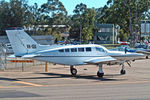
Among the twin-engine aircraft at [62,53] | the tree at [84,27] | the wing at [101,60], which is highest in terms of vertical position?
the tree at [84,27]

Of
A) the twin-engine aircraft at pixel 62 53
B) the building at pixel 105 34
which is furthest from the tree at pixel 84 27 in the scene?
the twin-engine aircraft at pixel 62 53

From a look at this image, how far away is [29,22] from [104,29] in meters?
23.3

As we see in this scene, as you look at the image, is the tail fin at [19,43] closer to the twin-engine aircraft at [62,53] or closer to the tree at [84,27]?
the twin-engine aircraft at [62,53]

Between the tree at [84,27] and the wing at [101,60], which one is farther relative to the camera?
the tree at [84,27]

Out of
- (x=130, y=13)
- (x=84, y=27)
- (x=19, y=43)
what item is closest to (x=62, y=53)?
(x=19, y=43)

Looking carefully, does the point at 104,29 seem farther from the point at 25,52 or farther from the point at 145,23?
the point at 25,52

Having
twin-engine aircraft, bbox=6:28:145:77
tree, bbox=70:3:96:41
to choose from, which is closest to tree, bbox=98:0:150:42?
tree, bbox=70:3:96:41

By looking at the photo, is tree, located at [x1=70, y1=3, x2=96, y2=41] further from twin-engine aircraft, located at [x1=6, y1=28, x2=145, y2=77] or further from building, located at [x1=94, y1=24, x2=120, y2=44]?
twin-engine aircraft, located at [x1=6, y1=28, x2=145, y2=77]

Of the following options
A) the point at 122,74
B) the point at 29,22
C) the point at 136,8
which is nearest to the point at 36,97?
the point at 122,74

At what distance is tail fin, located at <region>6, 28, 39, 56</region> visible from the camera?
2278 centimetres

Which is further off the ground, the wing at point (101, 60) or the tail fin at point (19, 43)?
the tail fin at point (19, 43)

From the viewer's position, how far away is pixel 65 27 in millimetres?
108312

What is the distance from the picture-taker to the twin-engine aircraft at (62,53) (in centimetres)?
2278

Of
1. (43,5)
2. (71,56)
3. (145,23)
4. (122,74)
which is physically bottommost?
(122,74)
